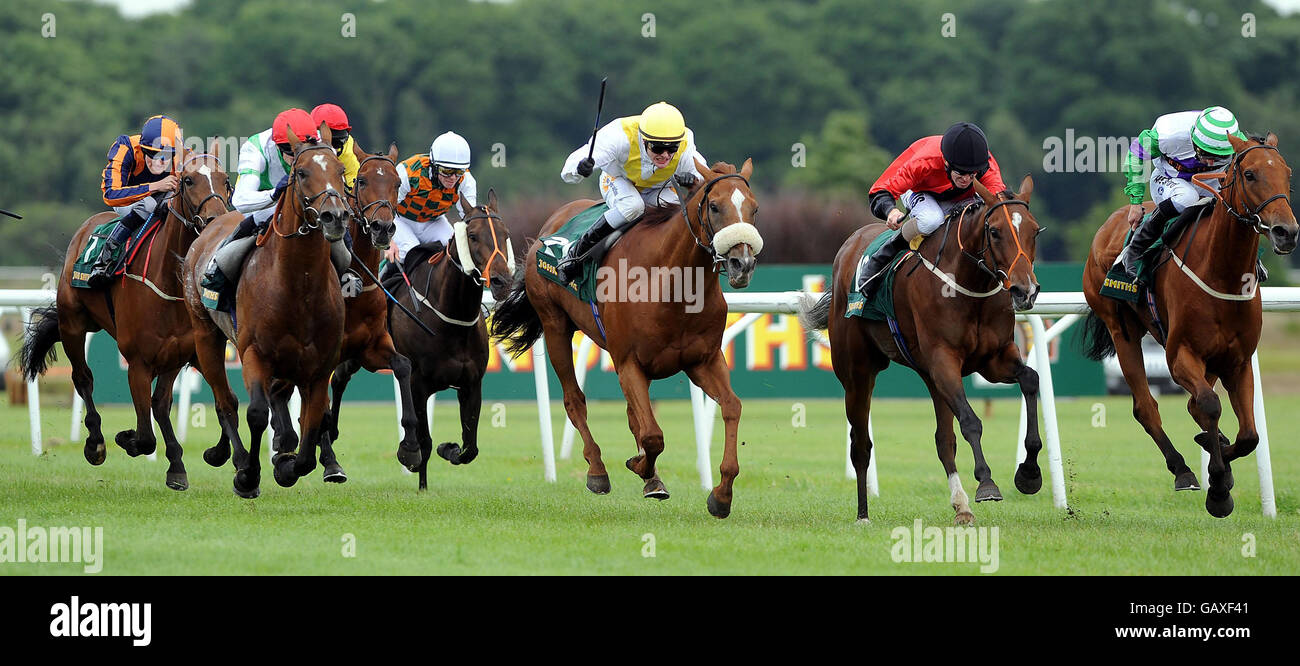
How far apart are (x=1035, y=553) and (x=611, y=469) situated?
517 cm

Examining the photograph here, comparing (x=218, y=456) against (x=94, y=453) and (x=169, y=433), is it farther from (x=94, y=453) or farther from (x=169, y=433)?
(x=94, y=453)

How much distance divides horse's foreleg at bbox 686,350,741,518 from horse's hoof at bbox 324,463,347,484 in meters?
1.99

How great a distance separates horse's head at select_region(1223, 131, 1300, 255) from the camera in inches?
308

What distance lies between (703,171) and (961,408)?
69.7 inches

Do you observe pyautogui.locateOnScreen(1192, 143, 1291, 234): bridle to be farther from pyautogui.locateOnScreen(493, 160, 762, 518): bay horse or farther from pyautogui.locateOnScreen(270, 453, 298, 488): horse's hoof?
pyautogui.locateOnScreen(270, 453, 298, 488): horse's hoof

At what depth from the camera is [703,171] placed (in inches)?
331

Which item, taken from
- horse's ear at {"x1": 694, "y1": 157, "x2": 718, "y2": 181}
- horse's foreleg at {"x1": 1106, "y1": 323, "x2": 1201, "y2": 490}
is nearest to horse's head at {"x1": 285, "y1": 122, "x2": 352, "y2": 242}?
horse's ear at {"x1": 694, "y1": 157, "x2": 718, "y2": 181}

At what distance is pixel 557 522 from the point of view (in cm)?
834

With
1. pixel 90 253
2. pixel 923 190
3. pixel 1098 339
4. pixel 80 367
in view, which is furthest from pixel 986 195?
pixel 80 367

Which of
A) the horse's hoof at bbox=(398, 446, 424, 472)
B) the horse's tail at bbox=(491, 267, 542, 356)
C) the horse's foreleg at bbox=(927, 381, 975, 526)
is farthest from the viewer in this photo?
the horse's tail at bbox=(491, 267, 542, 356)

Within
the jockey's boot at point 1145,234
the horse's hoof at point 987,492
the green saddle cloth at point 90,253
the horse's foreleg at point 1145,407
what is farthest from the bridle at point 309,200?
the horse's foreleg at point 1145,407

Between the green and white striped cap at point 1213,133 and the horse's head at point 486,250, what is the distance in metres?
3.97

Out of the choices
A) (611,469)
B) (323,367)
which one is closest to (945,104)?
(611,469)

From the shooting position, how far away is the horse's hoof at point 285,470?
8656mm
